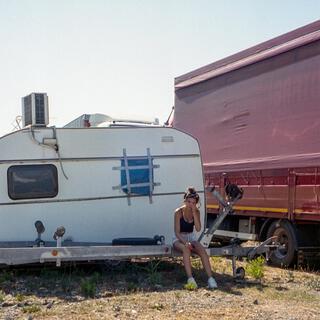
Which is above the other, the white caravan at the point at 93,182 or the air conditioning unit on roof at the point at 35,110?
the air conditioning unit on roof at the point at 35,110

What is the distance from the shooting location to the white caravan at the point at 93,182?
8.77 metres

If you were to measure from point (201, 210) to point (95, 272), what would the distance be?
1.91 m

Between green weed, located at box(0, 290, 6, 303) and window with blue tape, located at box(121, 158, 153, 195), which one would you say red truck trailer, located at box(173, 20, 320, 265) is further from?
green weed, located at box(0, 290, 6, 303)

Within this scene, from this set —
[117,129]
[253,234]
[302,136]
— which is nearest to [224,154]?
[253,234]

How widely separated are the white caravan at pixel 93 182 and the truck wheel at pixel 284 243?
1.76 metres

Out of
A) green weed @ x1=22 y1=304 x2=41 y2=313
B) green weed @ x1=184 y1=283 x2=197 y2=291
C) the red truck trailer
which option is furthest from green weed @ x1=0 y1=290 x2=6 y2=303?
the red truck trailer

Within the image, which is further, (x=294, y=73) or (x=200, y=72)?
(x=200, y=72)

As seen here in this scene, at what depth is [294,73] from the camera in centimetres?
1000

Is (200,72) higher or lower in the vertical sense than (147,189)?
higher

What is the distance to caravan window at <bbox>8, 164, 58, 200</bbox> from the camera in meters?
8.77

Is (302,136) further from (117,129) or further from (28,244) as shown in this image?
(28,244)

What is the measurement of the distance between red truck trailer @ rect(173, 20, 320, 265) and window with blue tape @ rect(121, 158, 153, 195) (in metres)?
→ 2.37

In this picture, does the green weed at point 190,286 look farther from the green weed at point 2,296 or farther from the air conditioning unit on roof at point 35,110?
the air conditioning unit on roof at point 35,110

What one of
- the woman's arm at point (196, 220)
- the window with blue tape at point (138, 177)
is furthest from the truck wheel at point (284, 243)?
the window with blue tape at point (138, 177)
